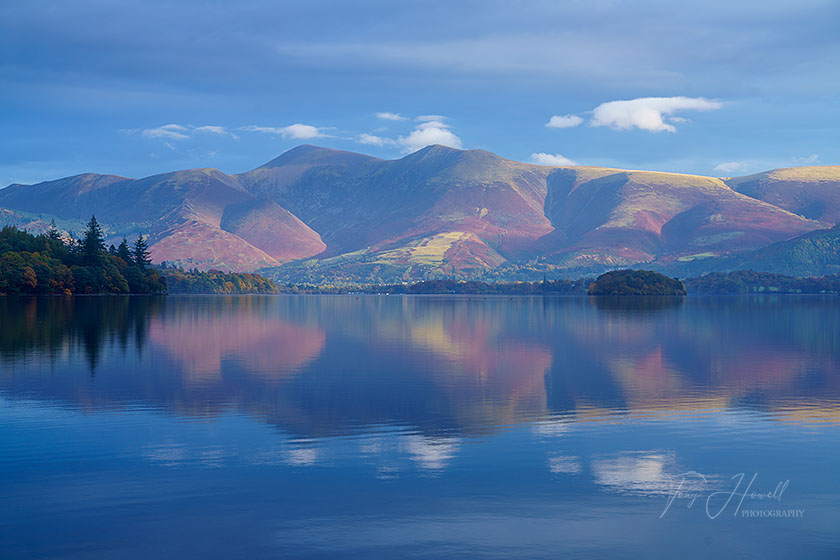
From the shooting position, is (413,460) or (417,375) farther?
(417,375)

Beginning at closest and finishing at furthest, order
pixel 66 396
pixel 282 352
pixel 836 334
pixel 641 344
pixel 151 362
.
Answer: pixel 66 396 → pixel 151 362 → pixel 282 352 → pixel 641 344 → pixel 836 334

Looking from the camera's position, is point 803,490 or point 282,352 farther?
point 282,352

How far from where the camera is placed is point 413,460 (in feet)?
76.1

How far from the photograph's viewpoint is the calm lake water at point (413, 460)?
17000mm

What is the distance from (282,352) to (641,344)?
3369 cm

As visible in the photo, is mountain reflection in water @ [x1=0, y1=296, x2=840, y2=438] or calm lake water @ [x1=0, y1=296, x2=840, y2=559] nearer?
calm lake water @ [x1=0, y1=296, x2=840, y2=559]

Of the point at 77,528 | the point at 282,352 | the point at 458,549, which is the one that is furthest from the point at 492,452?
the point at 282,352

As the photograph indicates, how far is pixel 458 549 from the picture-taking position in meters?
16.4

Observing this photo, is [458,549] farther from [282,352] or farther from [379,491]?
[282,352]

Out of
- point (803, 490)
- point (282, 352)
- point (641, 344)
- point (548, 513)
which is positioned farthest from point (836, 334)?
point (548, 513)

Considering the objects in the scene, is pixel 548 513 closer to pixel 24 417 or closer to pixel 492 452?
pixel 492 452

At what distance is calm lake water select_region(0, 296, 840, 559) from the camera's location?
17.0 metres

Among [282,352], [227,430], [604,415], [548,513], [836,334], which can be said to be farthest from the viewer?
[836,334]

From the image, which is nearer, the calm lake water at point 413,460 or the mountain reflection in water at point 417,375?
the calm lake water at point 413,460
